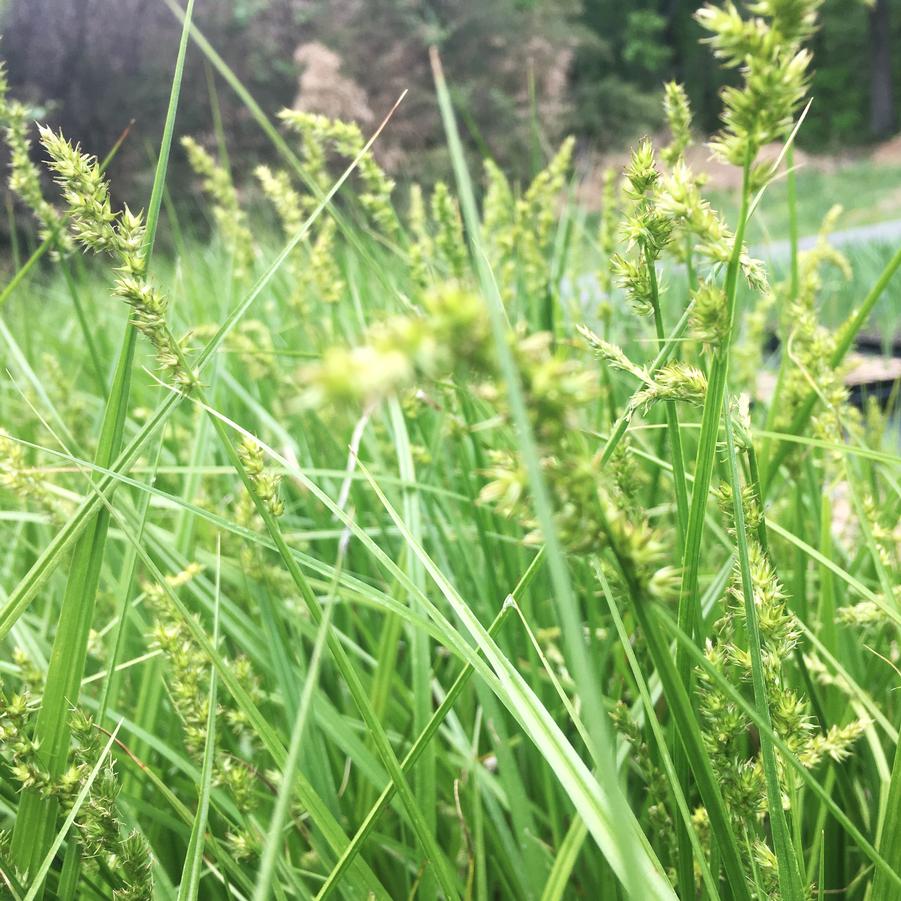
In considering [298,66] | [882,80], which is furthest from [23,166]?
[882,80]

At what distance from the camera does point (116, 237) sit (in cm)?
49

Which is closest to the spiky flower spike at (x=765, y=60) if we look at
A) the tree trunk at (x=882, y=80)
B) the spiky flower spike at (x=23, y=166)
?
the spiky flower spike at (x=23, y=166)

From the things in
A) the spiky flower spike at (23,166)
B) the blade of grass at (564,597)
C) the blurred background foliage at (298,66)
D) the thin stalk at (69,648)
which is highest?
the blurred background foliage at (298,66)

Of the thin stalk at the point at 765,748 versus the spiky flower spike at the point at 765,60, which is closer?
the spiky flower spike at the point at 765,60

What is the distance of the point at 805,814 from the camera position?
0.77 metres

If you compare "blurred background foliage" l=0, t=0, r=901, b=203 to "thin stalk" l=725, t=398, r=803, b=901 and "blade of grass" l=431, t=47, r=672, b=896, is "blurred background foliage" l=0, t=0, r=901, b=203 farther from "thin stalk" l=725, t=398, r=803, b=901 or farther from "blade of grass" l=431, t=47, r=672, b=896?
"blade of grass" l=431, t=47, r=672, b=896

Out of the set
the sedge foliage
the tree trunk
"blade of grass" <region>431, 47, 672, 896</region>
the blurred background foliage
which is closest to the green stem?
the sedge foliage

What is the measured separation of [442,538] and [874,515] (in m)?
0.55

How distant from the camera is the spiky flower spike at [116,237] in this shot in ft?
1.54

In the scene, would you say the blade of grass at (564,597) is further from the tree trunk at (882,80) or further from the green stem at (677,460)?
the tree trunk at (882,80)

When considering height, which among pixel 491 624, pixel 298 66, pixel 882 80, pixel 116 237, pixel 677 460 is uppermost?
pixel 882 80

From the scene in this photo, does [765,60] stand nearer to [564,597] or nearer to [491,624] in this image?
[564,597]

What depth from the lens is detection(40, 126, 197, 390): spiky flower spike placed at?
47 cm

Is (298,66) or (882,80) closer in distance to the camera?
(298,66)
